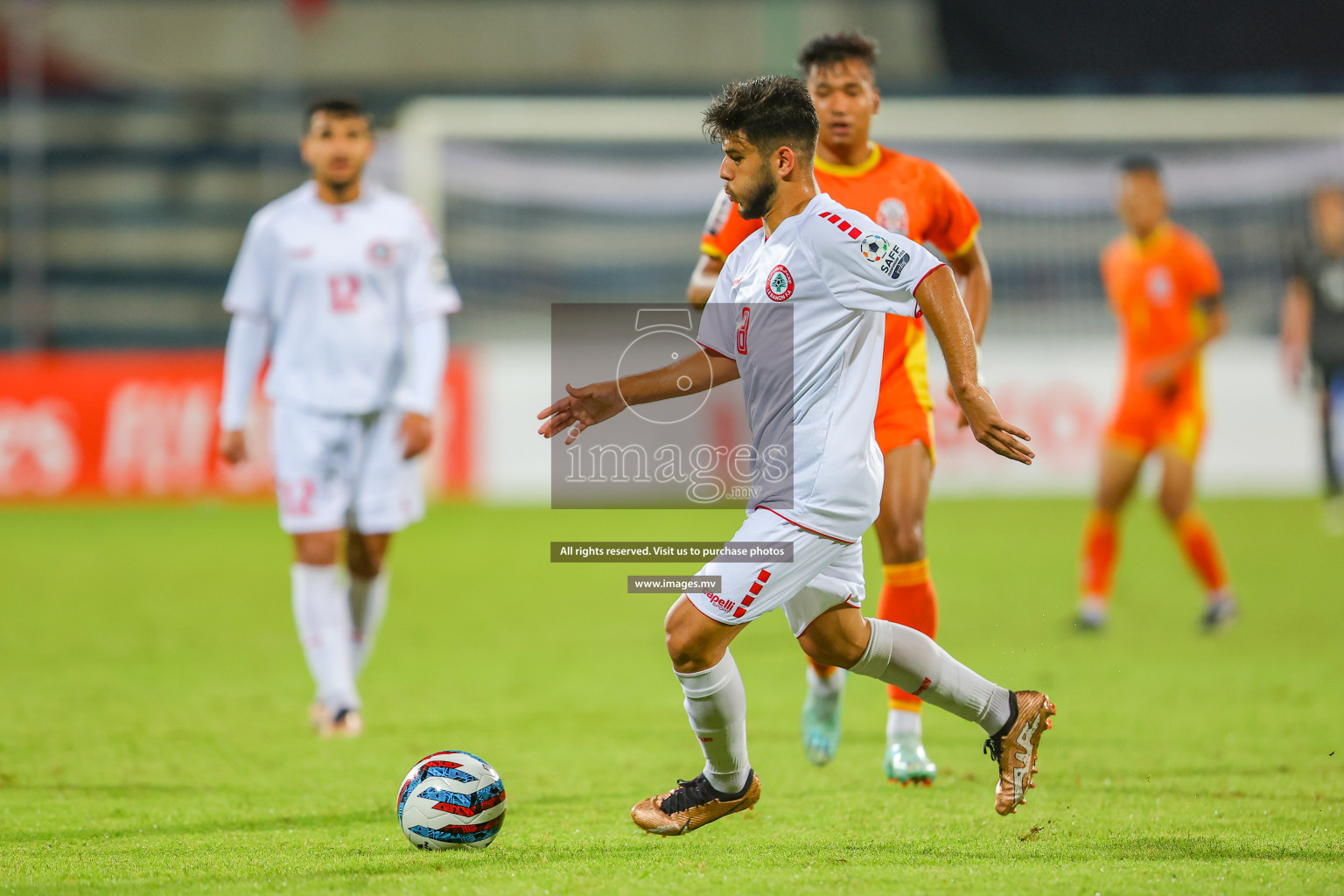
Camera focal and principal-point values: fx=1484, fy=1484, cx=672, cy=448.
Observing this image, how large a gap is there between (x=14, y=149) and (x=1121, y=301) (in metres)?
16.2

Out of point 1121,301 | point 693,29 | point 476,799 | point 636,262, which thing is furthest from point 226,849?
point 693,29

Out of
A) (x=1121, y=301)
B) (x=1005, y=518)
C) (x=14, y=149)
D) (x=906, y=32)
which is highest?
(x=906, y=32)

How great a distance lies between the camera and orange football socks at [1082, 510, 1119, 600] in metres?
8.01

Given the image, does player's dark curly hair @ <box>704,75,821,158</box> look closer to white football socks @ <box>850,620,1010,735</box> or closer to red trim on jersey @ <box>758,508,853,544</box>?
red trim on jersey @ <box>758,508,853,544</box>

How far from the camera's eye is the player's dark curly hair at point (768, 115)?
141 inches

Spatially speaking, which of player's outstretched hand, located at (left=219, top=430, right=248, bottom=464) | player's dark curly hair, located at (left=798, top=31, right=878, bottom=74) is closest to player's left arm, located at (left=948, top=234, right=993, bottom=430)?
player's dark curly hair, located at (left=798, top=31, right=878, bottom=74)

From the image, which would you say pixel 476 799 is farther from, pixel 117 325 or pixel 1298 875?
pixel 117 325

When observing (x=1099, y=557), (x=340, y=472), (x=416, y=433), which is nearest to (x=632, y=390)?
(x=416, y=433)

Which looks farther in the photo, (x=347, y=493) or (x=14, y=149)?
(x=14, y=149)

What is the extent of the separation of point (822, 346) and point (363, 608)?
312 centimetres

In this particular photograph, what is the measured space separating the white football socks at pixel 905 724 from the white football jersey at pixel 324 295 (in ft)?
7.95

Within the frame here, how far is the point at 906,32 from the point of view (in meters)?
25.5

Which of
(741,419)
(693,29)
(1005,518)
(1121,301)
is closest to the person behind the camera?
(1121,301)

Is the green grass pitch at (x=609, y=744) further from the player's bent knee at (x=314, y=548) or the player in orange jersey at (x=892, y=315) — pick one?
the player's bent knee at (x=314, y=548)
